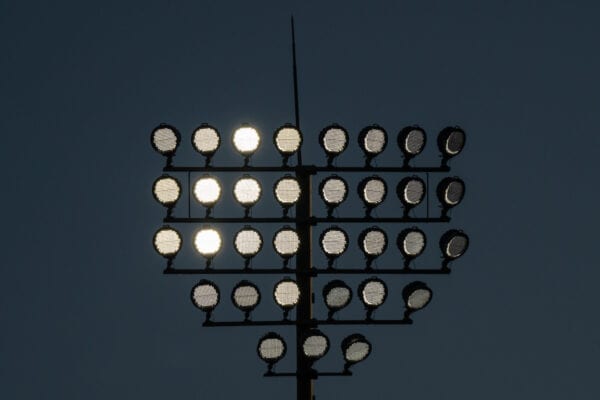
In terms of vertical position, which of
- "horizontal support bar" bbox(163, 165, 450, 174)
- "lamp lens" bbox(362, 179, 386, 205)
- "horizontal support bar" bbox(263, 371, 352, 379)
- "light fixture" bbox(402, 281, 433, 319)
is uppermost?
"horizontal support bar" bbox(163, 165, 450, 174)

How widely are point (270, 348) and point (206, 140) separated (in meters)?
2.23

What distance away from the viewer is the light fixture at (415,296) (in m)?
11.1

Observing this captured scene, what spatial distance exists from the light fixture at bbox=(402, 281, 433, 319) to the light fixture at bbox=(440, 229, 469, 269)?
1.08 ft

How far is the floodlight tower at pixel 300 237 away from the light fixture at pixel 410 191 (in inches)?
0.4

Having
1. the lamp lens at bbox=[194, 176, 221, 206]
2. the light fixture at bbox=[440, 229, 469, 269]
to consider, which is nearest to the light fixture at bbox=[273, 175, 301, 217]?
the lamp lens at bbox=[194, 176, 221, 206]

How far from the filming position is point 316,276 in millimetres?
11289

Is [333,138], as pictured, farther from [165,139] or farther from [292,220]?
[165,139]

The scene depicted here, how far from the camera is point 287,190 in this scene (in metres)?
11.0

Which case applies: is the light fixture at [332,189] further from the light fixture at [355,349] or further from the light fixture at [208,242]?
the light fixture at [355,349]

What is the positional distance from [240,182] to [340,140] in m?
1.14

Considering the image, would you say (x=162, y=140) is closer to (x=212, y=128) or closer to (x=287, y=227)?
(x=212, y=128)

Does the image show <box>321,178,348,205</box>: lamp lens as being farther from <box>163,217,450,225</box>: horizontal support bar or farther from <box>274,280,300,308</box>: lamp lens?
<box>274,280,300,308</box>: lamp lens

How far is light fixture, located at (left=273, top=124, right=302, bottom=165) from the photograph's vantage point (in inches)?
436

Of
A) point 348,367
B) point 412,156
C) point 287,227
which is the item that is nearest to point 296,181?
point 287,227
